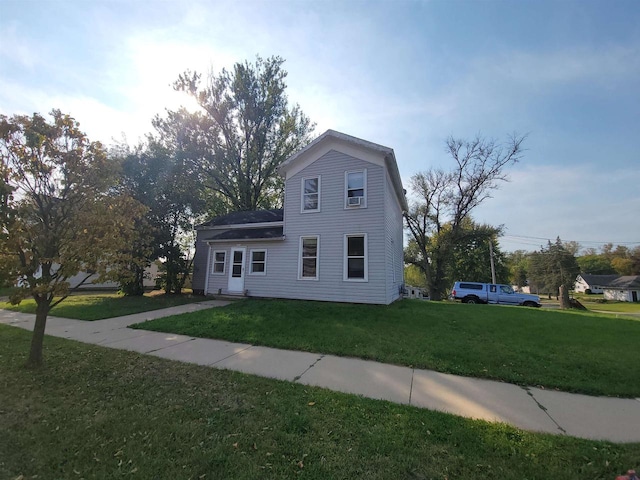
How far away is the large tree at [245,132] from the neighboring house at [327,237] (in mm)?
12553

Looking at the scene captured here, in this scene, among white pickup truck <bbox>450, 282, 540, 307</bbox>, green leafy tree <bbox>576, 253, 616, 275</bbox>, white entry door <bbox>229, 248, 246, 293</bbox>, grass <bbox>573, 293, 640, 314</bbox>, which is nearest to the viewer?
white entry door <bbox>229, 248, 246, 293</bbox>

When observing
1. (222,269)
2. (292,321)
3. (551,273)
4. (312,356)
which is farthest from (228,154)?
(551,273)

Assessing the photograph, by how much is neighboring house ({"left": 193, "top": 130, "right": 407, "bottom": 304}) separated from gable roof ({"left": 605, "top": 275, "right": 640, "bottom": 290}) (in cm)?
6609

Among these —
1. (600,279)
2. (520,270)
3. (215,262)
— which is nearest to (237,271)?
(215,262)

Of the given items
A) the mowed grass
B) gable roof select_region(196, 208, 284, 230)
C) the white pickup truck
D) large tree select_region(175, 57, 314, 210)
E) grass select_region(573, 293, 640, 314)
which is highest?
large tree select_region(175, 57, 314, 210)

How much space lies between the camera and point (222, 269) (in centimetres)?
1463

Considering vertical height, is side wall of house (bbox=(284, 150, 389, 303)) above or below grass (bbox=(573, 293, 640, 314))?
above

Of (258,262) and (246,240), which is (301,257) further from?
(246,240)

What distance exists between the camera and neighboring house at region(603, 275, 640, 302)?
52.6 m

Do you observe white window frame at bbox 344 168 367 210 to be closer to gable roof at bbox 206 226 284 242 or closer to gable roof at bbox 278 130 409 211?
gable roof at bbox 278 130 409 211

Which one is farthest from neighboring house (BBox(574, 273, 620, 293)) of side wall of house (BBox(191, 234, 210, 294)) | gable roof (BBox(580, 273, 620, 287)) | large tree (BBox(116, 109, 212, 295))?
large tree (BBox(116, 109, 212, 295))

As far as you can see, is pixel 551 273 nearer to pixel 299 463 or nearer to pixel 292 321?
pixel 292 321

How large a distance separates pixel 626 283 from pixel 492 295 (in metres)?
56.9

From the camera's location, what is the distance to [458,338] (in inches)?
266
